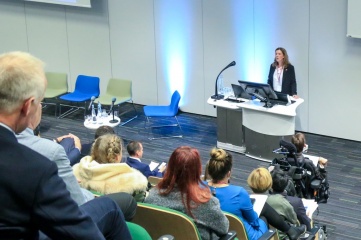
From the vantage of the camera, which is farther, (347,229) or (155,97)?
(155,97)

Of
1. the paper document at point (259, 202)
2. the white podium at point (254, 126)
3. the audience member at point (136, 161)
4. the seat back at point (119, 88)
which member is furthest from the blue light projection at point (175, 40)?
the paper document at point (259, 202)

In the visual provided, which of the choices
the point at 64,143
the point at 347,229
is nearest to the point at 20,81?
the point at 64,143

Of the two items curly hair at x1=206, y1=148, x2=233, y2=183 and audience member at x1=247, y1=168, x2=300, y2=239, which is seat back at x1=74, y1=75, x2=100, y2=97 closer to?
audience member at x1=247, y1=168, x2=300, y2=239

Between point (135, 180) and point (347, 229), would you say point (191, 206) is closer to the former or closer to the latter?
point (135, 180)

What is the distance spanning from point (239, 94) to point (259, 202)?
4.27 meters

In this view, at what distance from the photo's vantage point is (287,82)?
8.97m

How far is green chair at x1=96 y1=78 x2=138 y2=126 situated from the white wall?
2.09 ft

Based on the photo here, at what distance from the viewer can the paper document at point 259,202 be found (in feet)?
15.4

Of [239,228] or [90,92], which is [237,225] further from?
[90,92]

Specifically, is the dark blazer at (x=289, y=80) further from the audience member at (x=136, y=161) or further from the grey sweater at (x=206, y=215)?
the grey sweater at (x=206, y=215)

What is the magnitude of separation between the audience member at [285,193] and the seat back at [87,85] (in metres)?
6.00

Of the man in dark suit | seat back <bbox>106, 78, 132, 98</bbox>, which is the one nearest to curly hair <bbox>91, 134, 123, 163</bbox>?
the man in dark suit

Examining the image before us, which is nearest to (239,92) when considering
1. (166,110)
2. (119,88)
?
(166,110)

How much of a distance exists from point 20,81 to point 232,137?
7.46m
